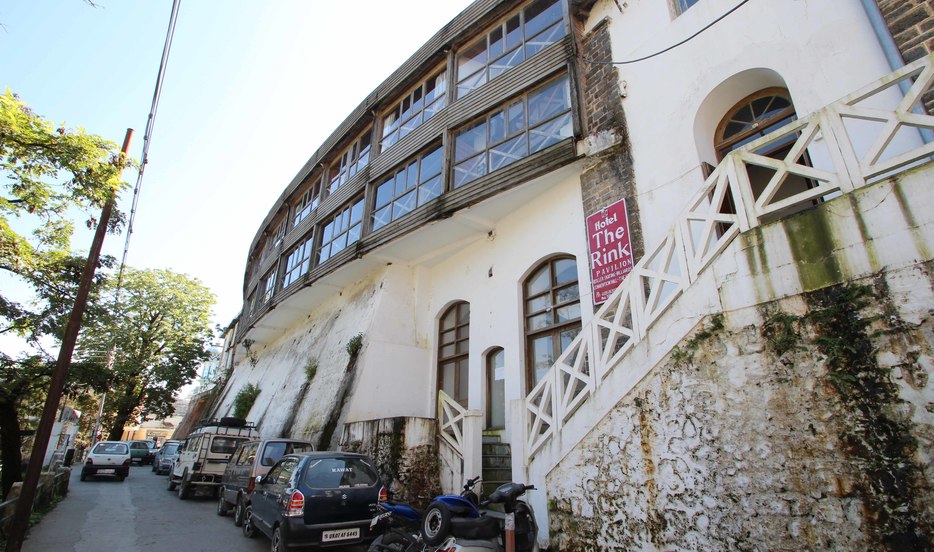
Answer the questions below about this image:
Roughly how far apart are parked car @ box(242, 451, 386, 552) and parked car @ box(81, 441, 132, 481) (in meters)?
15.4

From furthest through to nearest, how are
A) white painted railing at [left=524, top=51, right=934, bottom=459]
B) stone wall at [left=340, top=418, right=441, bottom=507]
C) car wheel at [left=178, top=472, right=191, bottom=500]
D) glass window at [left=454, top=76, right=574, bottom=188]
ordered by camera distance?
car wheel at [left=178, top=472, right=191, bottom=500], glass window at [left=454, top=76, right=574, bottom=188], stone wall at [left=340, top=418, right=441, bottom=507], white painted railing at [left=524, top=51, right=934, bottom=459]

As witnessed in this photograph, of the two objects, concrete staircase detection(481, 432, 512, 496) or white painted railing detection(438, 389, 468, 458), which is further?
white painted railing detection(438, 389, 468, 458)

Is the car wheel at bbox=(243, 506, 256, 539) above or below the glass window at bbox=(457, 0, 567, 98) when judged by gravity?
below

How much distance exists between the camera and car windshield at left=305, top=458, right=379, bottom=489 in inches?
247

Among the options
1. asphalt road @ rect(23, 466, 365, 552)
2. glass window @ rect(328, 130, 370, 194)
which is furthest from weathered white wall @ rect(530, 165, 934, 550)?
glass window @ rect(328, 130, 370, 194)

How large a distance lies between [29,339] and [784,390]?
Answer: 12.8 m

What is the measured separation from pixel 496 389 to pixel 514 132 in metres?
6.01

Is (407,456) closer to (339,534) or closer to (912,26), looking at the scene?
(339,534)

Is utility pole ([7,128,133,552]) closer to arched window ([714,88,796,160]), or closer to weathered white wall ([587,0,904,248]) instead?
weathered white wall ([587,0,904,248])

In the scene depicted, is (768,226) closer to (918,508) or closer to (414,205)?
(918,508)

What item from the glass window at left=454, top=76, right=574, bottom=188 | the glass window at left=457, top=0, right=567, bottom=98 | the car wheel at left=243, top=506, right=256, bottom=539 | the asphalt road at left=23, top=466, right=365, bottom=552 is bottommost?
the asphalt road at left=23, top=466, right=365, bottom=552

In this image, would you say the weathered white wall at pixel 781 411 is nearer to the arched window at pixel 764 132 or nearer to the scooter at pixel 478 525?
the scooter at pixel 478 525

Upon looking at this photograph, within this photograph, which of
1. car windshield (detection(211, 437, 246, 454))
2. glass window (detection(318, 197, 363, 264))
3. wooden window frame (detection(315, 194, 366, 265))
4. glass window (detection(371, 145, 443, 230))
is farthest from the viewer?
glass window (detection(318, 197, 363, 264))

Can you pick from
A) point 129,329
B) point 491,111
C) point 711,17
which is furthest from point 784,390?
point 129,329
